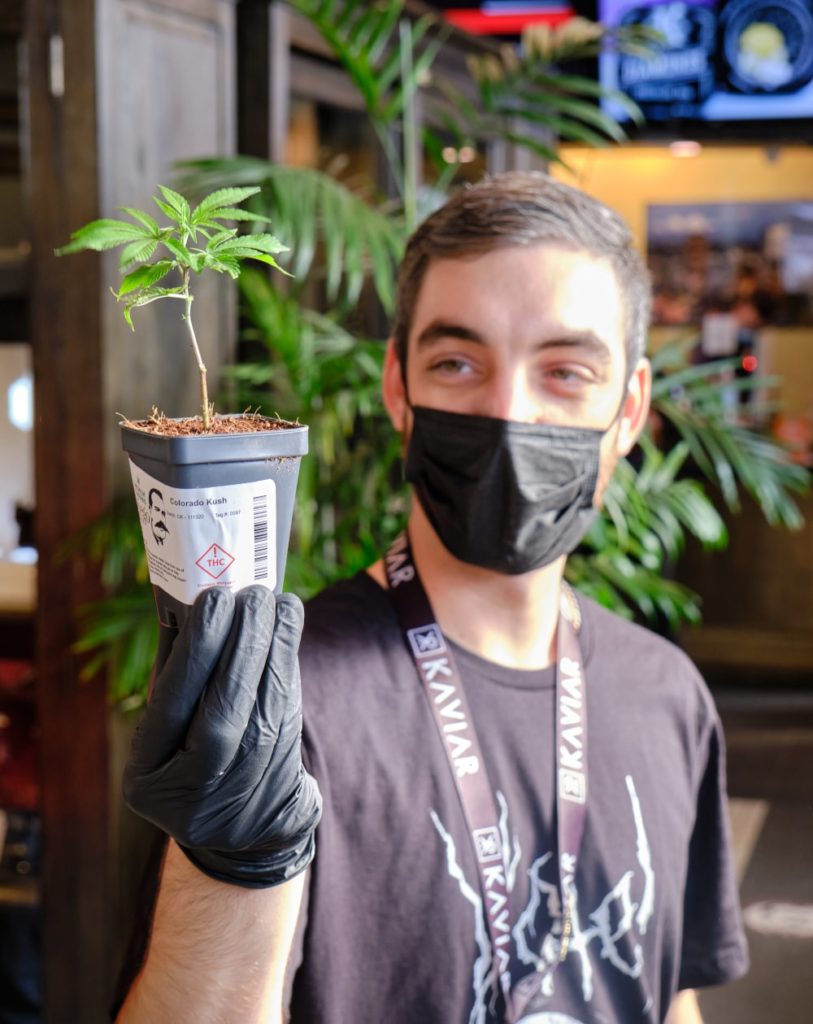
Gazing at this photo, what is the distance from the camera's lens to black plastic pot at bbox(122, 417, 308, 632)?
2.74 feet

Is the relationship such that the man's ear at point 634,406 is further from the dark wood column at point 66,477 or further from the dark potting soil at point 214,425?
the dark wood column at point 66,477

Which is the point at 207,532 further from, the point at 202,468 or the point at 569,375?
the point at 569,375

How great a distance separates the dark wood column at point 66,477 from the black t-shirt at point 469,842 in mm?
1216

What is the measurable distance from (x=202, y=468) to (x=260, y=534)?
0.07 metres

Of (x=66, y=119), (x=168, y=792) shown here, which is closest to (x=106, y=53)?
(x=66, y=119)

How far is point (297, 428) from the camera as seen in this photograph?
88cm

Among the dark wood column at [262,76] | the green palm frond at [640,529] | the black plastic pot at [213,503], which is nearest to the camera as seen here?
the black plastic pot at [213,503]

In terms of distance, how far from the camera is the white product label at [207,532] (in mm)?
840

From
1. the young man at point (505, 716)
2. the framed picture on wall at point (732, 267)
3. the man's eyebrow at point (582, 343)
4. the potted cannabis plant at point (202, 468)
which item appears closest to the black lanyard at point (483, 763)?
the young man at point (505, 716)

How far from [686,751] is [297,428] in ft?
2.86

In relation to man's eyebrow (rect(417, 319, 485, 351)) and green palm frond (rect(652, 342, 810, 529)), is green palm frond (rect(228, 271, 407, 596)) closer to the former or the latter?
green palm frond (rect(652, 342, 810, 529))

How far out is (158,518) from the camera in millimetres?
862

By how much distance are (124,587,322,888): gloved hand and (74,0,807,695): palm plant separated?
1.32m

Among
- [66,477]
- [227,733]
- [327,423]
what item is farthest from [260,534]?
[66,477]
